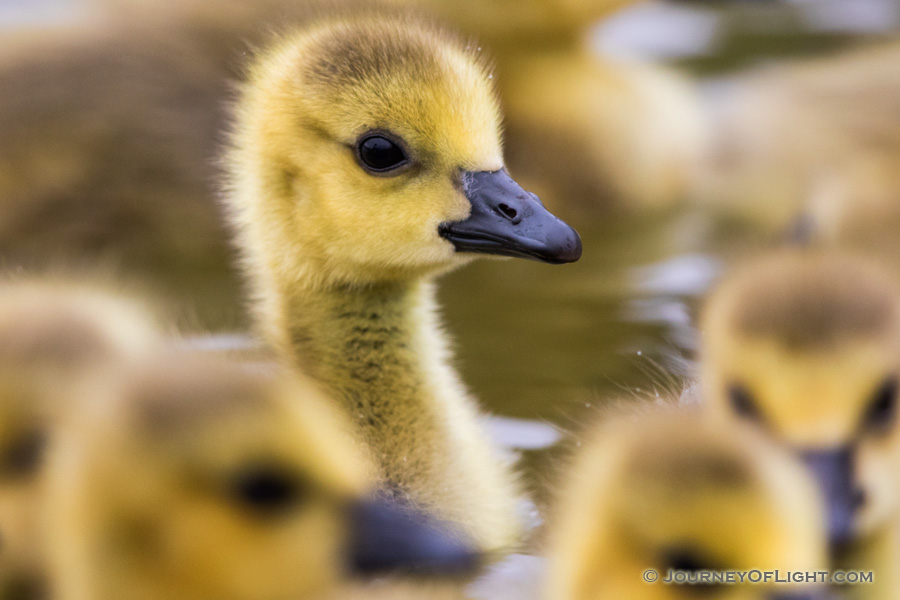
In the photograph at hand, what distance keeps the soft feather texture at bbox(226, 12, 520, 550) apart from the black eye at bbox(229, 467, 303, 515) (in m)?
0.61

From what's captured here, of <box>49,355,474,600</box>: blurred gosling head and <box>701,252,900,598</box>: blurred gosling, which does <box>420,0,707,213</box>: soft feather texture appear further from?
<box>49,355,474,600</box>: blurred gosling head

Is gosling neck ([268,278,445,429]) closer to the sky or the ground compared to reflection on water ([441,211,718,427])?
closer to the ground

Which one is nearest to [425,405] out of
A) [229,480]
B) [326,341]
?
[326,341]

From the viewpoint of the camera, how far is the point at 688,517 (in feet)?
6.22

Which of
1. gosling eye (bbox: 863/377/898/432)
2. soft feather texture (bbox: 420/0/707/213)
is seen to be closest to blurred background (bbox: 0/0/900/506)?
soft feather texture (bbox: 420/0/707/213)

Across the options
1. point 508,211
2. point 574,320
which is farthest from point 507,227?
point 574,320

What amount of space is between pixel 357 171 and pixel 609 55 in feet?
7.81

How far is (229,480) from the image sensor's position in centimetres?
192

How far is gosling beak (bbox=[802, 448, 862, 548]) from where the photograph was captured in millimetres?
2334

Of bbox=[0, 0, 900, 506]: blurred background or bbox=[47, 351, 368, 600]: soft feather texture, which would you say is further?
bbox=[0, 0, 900, 506]: blurred background

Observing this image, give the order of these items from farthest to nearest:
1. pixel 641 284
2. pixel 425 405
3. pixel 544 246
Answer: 1. pixel 641 284
2. pixel 425 405
3. pixel 544 246

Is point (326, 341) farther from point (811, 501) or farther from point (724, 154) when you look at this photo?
point (724, 154)

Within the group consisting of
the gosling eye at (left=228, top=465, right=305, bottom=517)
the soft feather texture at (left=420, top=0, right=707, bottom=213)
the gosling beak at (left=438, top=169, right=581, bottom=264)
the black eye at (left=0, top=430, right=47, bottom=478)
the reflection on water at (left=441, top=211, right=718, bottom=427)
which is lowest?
the gosling eye at (left=228, top=465, right=305, bottom=517)

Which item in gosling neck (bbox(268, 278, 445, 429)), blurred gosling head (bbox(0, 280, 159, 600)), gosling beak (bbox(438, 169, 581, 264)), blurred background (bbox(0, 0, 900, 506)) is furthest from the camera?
blurred background (bbox(0, 0, 900, 506))
